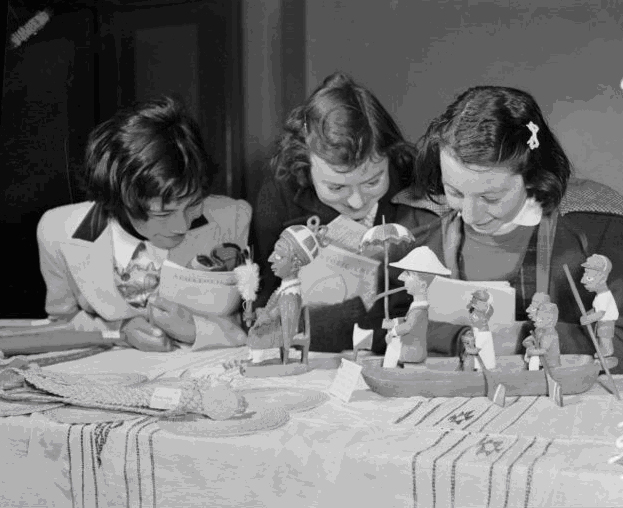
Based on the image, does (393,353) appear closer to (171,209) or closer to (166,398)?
(166,398)

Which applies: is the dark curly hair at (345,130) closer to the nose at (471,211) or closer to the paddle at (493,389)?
the nose at (471,211)

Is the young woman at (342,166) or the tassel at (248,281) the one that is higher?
the young woman at (342,166)

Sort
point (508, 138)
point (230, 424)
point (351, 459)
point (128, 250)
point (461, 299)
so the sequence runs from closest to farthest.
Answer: point (351, 459), point (230, 424), point (508, 138), point (461, 299), point (128, 250)

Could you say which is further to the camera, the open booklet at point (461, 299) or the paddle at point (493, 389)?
the open booklet at point (461, 299)

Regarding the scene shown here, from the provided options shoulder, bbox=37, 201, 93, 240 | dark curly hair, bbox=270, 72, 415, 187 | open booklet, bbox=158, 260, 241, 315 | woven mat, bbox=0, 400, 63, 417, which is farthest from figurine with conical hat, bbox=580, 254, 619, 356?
shoulder, bbox=37, 201, 93, 240

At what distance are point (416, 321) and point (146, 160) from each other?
2.82 ft

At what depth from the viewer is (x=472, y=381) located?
1.67 metres

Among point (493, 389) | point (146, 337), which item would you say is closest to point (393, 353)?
point (493, 389)

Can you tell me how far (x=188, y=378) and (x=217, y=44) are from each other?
916mm

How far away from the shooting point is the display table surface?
1289 millimetres

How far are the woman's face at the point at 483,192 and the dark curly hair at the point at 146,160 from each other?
2.18 ft

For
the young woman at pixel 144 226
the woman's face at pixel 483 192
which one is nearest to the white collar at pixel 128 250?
the young woman at pixel 144 226

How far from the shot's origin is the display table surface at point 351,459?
4.23ft

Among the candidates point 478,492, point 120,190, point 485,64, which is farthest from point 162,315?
point 478,492
